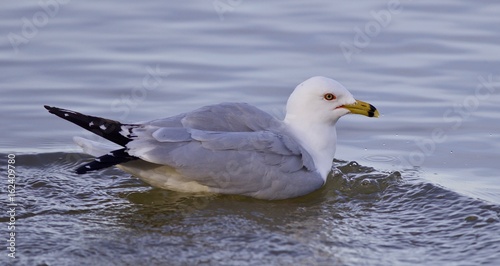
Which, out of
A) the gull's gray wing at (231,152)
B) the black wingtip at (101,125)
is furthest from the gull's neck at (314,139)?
the black wingtip at (101,125)

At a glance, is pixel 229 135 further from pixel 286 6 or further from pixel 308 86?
pixel 286 6

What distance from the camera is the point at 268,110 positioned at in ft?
36.0

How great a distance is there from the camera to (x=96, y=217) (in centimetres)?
791

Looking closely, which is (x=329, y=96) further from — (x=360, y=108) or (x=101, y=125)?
(x=101, y=125)

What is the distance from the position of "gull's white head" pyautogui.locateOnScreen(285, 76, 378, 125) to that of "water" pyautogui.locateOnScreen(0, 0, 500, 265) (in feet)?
2.03

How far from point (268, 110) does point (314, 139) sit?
2.15 meters

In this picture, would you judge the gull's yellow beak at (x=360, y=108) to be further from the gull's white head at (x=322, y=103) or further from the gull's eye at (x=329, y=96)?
the gull's eye at (x=329, y=96)

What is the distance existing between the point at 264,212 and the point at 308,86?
1.30 m

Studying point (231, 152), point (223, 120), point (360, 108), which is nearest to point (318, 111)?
point (360, 108)

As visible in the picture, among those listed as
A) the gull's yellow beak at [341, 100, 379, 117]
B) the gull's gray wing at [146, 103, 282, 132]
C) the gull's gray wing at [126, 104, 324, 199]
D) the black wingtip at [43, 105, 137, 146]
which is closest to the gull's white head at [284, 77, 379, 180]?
the gull's yellow beak at [341, 100, 379, 117]

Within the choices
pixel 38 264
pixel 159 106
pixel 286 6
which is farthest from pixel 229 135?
pixel 286 6

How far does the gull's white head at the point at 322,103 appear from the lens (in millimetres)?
8820

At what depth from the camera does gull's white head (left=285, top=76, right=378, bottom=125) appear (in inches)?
347

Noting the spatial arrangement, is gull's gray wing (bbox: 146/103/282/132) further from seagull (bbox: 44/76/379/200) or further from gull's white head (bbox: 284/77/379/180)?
gull's white head (bbox: 284/77/379/180)
